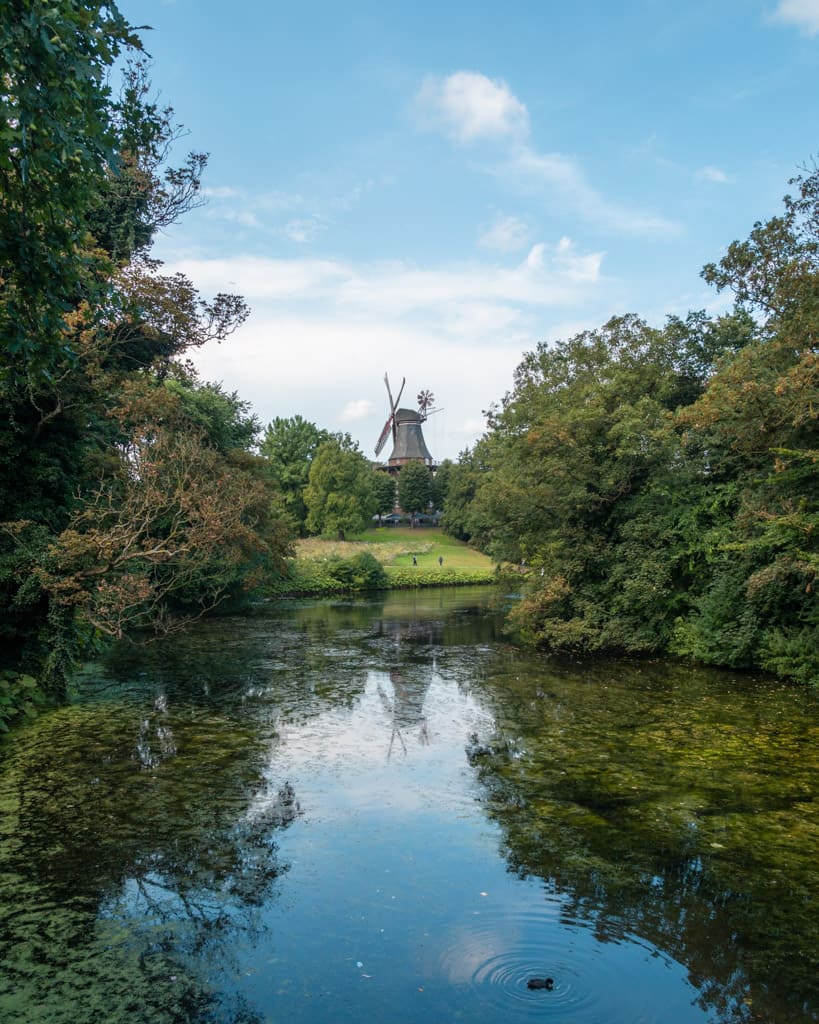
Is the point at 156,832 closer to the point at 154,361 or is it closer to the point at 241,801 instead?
the point at 241,801

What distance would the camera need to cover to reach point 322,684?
15875mm

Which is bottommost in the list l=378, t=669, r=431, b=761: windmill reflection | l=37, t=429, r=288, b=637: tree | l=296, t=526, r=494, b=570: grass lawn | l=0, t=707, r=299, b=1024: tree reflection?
l=378, t=669, r=431, b=761: windmill reflection

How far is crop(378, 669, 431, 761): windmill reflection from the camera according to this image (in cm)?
1192

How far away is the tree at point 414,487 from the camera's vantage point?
3127 inches

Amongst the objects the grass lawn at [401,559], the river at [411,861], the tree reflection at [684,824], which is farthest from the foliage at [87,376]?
the grass lawn at [401,559]

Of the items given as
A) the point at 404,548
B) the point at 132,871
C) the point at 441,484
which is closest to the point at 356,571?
the point at 404,548

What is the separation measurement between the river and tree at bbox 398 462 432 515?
65487mm

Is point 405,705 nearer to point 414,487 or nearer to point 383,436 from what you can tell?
point 414,487

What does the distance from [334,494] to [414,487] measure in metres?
18.5

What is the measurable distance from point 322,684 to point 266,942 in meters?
10.3

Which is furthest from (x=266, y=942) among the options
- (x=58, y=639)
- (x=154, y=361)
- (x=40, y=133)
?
Answer: (x=154, y=361)

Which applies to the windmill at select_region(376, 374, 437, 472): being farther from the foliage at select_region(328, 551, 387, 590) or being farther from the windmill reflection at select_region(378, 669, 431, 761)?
the windmill reflection at select_region(378, 669, 431, 761)

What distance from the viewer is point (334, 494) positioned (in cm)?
6238

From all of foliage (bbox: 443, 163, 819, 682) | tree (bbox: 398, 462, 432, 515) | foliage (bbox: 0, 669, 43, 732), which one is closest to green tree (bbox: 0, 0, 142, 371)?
foliage (bbox: 0, 669, 43, 732)
